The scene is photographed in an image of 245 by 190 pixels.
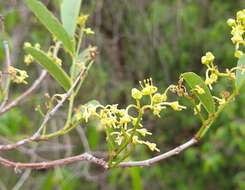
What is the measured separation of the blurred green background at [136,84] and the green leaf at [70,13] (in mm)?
949

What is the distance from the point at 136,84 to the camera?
262 cm

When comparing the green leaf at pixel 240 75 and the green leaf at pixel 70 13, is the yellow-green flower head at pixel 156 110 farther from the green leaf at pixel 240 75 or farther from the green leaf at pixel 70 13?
the green leaf at pixel 70 13

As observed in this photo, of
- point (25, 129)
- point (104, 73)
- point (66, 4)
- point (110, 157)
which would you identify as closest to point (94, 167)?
point (25, 129)

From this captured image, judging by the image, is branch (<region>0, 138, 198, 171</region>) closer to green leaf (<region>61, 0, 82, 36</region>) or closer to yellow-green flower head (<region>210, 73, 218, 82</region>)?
yellow-green flower head (<region>210, 73, 218, 82</region>)

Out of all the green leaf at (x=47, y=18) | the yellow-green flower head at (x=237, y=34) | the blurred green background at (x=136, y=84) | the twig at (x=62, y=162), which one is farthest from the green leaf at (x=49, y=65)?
the blurred green background at (x=136, y=84)

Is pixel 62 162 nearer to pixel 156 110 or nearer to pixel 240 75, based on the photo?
pixel 156 110

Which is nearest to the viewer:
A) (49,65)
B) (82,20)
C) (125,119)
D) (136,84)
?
(125,119)

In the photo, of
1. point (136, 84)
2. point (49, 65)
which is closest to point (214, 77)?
point (49, 65)

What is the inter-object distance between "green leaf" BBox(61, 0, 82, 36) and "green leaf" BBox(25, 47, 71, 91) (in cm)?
8

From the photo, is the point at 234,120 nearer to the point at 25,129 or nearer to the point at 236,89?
the point at 25,129

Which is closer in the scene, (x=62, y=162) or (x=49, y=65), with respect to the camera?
(x=62, y=162)

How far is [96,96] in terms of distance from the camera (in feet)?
7.67

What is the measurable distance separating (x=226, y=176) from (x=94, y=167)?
79 cm

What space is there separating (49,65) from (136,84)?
1843 millimetres
